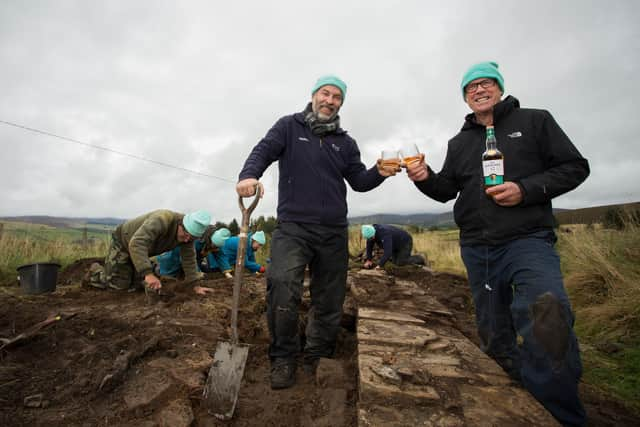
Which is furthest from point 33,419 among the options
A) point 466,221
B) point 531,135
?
point 531,135

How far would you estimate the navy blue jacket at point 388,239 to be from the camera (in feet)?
26.6

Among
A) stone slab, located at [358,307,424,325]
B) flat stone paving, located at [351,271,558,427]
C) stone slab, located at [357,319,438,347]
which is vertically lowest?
flat stone paving, located at [351,271,558,427]

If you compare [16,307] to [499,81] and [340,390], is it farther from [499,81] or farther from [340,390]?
[499,81]

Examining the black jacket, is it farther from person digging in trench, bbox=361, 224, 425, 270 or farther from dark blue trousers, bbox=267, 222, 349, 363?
person digging in trench, bbox=361, 224, 425, 270

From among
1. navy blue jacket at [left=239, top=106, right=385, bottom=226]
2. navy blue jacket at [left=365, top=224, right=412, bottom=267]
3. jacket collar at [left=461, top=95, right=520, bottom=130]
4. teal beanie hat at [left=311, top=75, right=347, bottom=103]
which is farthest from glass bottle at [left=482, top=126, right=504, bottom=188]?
navy blue jacket at [left=365, top=224, right=412, bottom=267]

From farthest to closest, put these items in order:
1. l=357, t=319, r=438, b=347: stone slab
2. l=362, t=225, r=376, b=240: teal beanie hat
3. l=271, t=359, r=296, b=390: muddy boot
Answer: l=362, t=225, r=376, b=240: teal beanie hat, l=357, t=319, r=438, b=347: stone slab, l=271, t=359, r=296, b=390: muddy boot

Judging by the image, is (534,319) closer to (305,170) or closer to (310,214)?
(310,214)

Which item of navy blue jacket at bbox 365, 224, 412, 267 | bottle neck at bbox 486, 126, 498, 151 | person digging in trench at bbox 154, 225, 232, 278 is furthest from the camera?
navy blue jacket at bbox 365, 224, 412, 267

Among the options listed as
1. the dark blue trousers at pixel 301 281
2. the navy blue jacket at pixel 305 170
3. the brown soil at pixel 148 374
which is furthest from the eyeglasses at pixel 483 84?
the brown soil at pixel 148 374

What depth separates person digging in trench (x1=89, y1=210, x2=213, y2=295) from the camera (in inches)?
171

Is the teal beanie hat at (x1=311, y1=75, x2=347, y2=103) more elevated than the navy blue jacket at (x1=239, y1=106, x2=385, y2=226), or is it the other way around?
the teal beanie hat at (x1=311, y1=75, x2=347, y2=103)

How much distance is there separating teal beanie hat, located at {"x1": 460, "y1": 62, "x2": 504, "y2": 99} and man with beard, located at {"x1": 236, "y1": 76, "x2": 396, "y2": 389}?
92 centimetres

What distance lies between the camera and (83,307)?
4055 millimetres

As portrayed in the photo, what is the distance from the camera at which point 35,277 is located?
4914 mm
